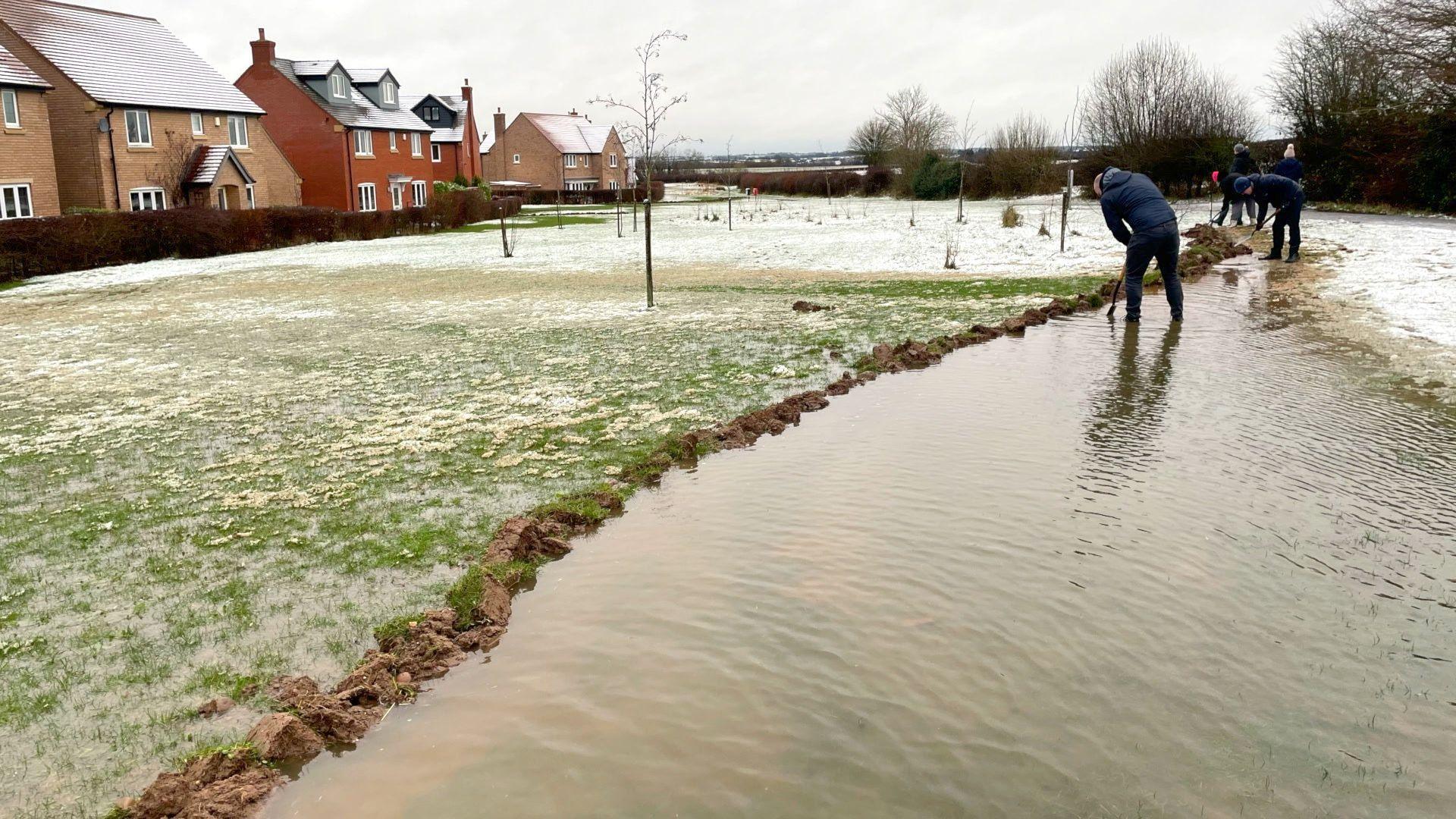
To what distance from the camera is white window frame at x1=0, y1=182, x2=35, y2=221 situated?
102 feet

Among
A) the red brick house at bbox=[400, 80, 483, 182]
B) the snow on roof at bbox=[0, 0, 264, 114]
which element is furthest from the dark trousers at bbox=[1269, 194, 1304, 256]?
the red brick house at bbox=[400, 80, 483, 182]

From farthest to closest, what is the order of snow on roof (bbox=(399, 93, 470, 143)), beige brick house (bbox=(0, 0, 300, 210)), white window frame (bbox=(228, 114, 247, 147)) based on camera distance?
snow on roof (bbox=(399, 93, 470, 143)) < white window frame (bbox=(228, 114, 247, 147)) < beige brick house (bbox=(0, 0, 300, 210))

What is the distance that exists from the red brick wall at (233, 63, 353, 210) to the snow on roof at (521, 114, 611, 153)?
39093mm

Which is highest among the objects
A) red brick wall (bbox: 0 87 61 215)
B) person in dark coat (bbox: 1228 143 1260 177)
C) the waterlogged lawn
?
red brick wall (bbox: 0 87 61 215)

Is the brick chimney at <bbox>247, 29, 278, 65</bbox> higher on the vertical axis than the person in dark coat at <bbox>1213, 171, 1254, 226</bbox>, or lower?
higher

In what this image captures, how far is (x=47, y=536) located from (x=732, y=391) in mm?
5666

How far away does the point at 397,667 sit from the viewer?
4.43 meters

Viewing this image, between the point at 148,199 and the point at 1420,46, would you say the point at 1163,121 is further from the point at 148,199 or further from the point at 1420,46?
the point at 148,199

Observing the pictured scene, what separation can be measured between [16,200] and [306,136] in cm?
1963

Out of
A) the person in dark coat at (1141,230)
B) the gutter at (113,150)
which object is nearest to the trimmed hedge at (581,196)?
the gutter at (113,150)

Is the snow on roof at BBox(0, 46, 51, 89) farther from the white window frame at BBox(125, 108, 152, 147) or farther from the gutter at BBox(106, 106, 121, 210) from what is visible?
the white window frame at BBox(125, 108, 152, 147)

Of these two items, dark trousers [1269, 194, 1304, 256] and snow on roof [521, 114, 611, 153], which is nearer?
dark trousers [1269, 194, 1304, 256]

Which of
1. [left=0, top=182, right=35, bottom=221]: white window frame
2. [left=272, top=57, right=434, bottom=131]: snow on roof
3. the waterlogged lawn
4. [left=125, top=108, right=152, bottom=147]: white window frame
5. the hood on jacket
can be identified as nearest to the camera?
the waterlogged lawn

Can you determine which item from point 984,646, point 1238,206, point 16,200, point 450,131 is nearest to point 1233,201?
point 1238,206
